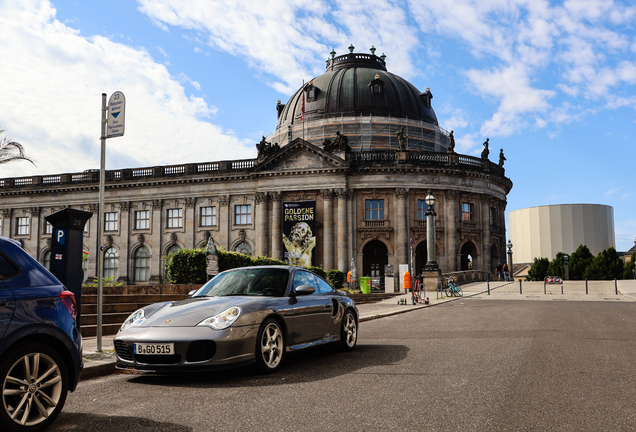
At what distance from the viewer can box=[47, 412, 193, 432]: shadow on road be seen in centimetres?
496

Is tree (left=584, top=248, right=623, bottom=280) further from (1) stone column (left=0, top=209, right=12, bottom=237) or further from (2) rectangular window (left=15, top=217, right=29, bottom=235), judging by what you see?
(1) stone column (left=0, top=209, right=12, bottom=237)

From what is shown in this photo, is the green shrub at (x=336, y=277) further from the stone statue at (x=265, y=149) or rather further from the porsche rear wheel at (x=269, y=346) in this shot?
the porsche rear wheel at (x=269, y=346)

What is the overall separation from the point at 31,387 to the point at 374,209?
46.3m

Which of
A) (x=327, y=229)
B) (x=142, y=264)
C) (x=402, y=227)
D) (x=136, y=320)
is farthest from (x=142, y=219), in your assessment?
(x=136, y=320)

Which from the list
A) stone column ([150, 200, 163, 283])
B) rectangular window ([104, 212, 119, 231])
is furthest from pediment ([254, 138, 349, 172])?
rectangular window ([104, 212, 119, 231])

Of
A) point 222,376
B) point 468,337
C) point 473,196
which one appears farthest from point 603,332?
point 473,196

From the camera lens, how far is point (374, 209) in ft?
165

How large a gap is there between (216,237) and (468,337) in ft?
141

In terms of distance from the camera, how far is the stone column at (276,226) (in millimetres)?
49344

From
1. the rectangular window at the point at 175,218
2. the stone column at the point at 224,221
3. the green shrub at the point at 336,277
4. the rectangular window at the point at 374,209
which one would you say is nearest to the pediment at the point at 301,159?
the rectangular window at the point at 374,209

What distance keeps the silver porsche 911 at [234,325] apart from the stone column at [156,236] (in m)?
46.6

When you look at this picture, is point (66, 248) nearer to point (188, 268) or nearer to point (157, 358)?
point (157, 358)

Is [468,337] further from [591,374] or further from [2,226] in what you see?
[2,226]

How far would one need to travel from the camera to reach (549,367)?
801 cm
